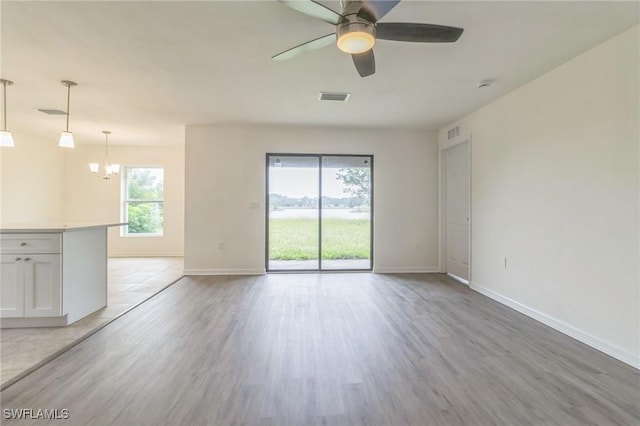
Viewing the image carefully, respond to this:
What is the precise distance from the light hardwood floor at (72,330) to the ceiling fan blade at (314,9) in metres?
3.05

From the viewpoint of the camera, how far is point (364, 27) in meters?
1.82

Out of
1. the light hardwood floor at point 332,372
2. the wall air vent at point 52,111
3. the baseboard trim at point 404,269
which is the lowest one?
the light hardwood floor at point 332,372

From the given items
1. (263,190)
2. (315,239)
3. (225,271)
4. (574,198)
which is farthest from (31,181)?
(574,198)

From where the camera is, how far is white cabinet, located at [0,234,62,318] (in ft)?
9.18

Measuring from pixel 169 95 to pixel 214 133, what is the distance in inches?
59.2

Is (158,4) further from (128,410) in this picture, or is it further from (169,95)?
(128,410)

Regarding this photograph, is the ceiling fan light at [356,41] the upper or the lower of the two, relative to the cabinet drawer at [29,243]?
upper

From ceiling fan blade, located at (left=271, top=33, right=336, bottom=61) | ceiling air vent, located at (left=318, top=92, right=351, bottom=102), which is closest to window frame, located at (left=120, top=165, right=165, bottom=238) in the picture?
ceiling air vent, located at (left=318, top=92, right=351, bottom=102)

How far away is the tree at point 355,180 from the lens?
5.59 metres

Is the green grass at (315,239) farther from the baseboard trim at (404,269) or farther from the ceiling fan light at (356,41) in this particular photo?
the ceiling fan light at (356,41)

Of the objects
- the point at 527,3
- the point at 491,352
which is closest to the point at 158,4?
the point at 527,3

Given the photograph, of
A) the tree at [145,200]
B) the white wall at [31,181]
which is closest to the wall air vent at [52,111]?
the white wall at [31,181]

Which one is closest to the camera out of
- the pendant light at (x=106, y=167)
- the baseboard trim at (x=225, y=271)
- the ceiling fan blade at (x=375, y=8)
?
the ceiling fan blade at (x=375, y=8)

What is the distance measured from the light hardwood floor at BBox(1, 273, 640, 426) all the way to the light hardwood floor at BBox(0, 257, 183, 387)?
0.45ft
